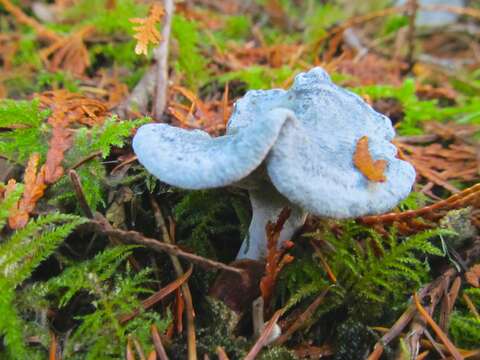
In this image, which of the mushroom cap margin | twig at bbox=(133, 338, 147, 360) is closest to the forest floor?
twig at bbox=(133, 338, 147, 360)

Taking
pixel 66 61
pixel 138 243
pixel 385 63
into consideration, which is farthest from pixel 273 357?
pixel 385 63

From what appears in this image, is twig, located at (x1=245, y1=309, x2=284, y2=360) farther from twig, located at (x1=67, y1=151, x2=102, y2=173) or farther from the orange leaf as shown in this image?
twig, located at (x1=67, y1=151, x2=102, y2=173)

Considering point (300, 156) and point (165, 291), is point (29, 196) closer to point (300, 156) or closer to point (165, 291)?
point (165, 291)

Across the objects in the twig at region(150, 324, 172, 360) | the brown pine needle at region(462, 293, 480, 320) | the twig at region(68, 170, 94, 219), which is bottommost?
the twig at region(150, 324, 172, 360)

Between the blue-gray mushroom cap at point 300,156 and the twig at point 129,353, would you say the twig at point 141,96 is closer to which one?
the blue-gray mushroom cap at point 300,156

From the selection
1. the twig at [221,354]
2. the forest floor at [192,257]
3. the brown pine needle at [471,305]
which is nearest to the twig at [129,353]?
the forest floor at [192,257]

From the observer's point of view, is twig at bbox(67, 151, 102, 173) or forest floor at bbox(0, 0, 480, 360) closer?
forest floor at bbox(0, 0, 480, 360)
